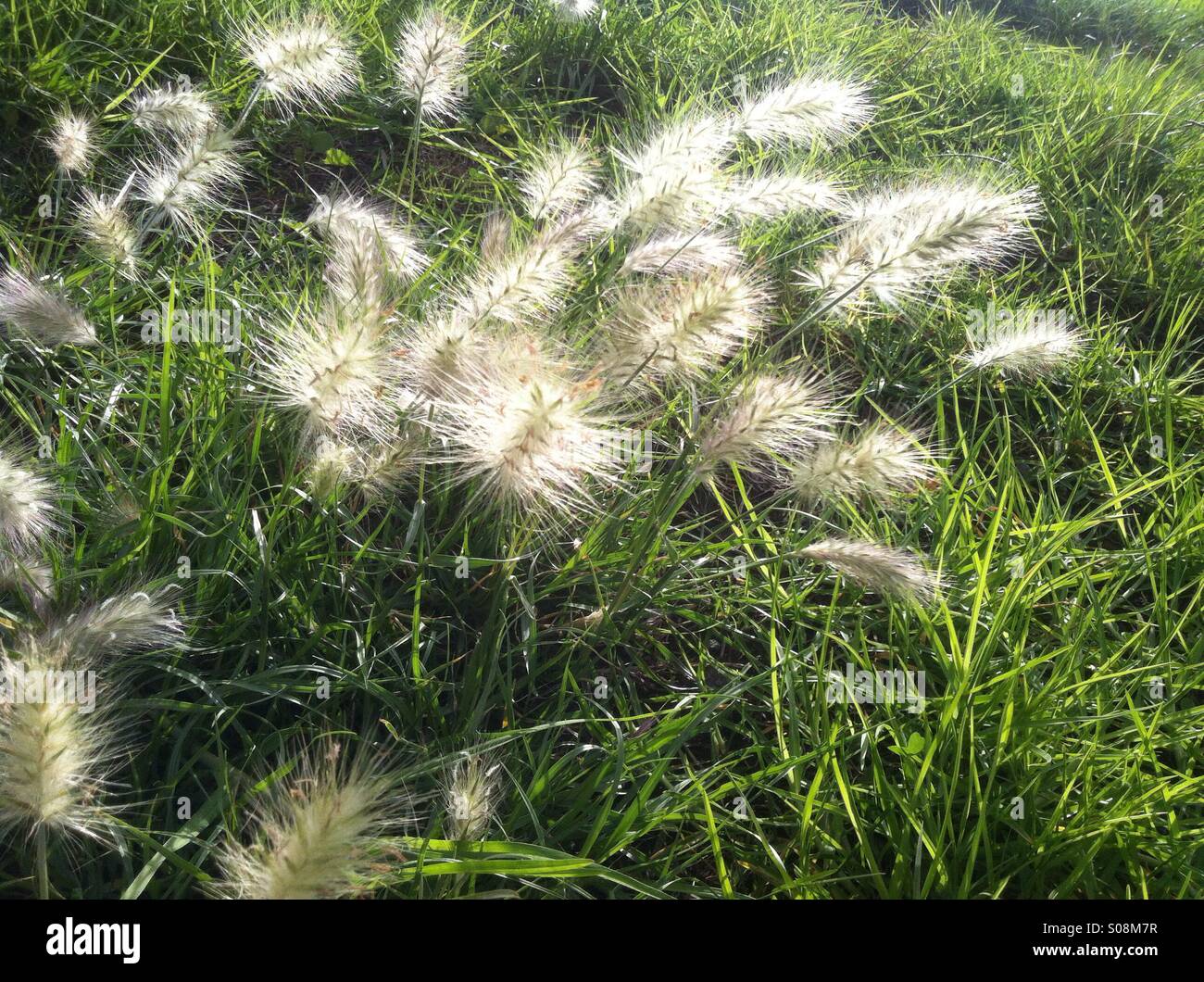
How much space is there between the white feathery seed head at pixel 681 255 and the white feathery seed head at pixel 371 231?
520mm

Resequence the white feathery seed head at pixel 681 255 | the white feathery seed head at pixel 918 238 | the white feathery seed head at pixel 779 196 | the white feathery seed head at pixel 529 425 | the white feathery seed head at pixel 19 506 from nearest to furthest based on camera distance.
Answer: the white feathery seed head at pixel 529 425 → the white feathery seed head at pixel 19 506 → the white feathery seed head at pixel 918 238 → the white feathery seed head at pixel 681 255 → the white feathery seed head at pixel 779 196

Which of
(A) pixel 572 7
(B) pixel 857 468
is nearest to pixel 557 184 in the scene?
(B) pixel 857 468

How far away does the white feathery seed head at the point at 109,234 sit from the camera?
1.96 m

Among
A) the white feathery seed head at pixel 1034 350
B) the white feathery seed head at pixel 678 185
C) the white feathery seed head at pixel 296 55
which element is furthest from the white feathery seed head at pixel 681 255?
the white feathery seed head at pixel 296 55

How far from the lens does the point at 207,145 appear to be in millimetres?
1976

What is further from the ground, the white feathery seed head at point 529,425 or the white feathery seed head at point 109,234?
the white feathery seed head at point 109,234

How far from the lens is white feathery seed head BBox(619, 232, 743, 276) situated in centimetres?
187

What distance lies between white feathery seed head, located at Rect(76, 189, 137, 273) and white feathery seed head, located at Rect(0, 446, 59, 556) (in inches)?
25.9

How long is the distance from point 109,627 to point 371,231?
3.10ft

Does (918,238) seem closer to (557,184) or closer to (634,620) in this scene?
(557,184)

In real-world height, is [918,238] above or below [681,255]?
below

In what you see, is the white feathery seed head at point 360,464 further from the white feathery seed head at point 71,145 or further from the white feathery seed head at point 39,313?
the white feathery seed head at point 71,145

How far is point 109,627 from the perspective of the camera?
1325 millimetres

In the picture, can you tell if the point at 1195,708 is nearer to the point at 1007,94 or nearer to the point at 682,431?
the point at 682,431
